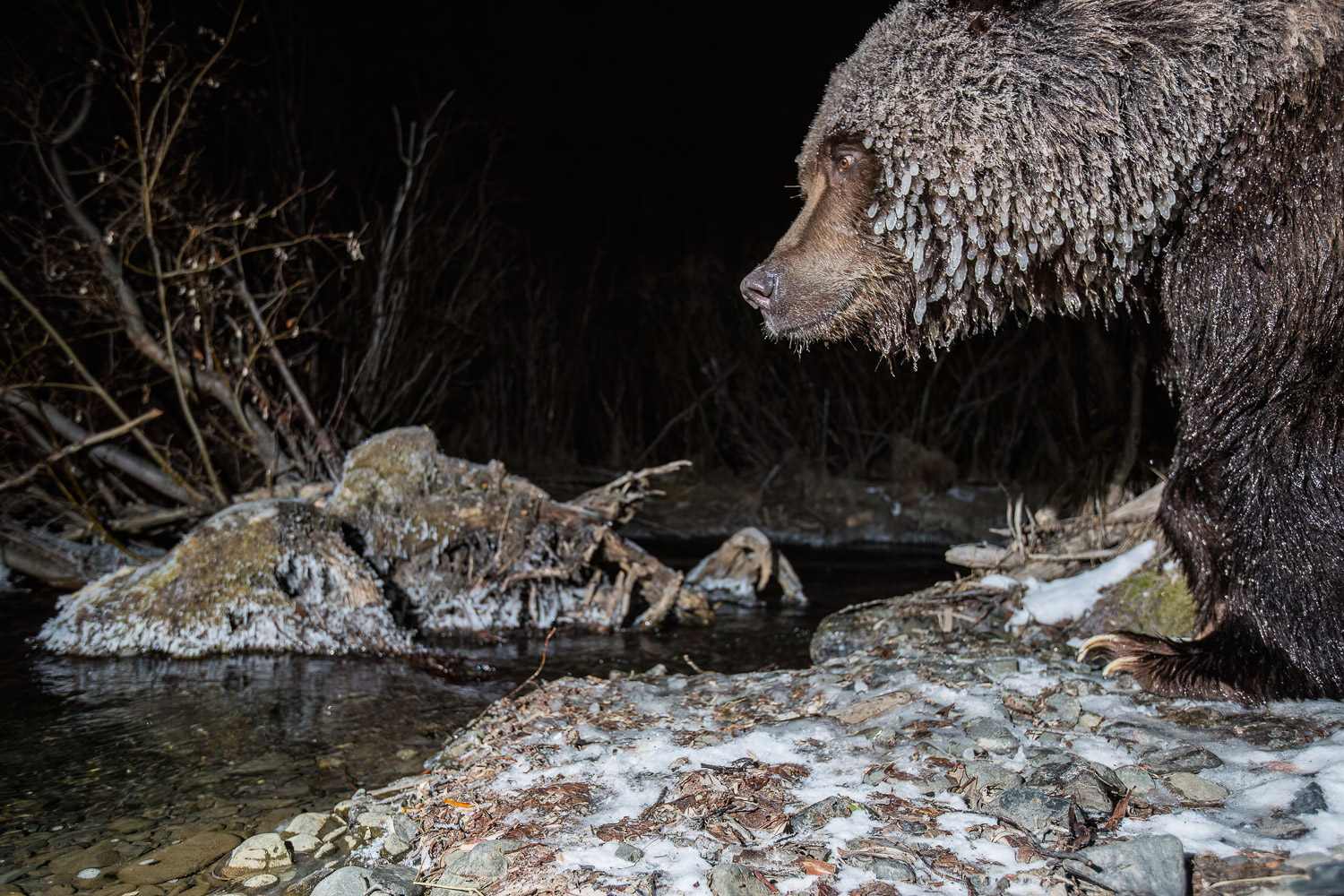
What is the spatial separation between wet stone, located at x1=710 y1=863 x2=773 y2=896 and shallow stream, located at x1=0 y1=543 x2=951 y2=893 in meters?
1.53

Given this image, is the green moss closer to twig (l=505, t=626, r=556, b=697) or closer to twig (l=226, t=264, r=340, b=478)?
twig (l=505, t=626, r=556, b=697)

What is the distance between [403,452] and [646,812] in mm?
3896

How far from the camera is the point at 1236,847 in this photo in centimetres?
174

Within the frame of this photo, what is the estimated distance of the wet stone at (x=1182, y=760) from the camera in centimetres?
214

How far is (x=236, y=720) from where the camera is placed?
138 inches

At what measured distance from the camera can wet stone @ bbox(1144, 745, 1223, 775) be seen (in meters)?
2.14

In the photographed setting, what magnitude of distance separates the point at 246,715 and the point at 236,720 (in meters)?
0.07

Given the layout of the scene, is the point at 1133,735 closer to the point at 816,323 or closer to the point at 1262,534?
the point at 1262,534

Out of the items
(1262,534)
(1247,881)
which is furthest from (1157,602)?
(1247,881)

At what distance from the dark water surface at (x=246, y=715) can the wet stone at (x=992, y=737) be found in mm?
1858

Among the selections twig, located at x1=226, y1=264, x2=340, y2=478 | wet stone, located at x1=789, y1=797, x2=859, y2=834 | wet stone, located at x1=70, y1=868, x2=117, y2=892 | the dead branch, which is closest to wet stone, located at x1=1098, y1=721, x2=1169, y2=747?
wet stone, located at x1=789, y1=797, x2=859, y2=834

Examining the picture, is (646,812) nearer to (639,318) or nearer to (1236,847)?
(1236,847)

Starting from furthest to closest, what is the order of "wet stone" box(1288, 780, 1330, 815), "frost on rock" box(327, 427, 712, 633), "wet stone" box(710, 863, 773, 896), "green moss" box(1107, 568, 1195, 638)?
"frost on rock" box(327, 427, 712, 633)
"green moss" box(1107, 568, 1195, 638)
"wet stone" box(1288, 780, 1330, 815)
"wet stone" box(710, 863, 773, 896)

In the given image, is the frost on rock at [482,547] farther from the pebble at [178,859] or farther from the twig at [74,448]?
the pebble at [178,859]
